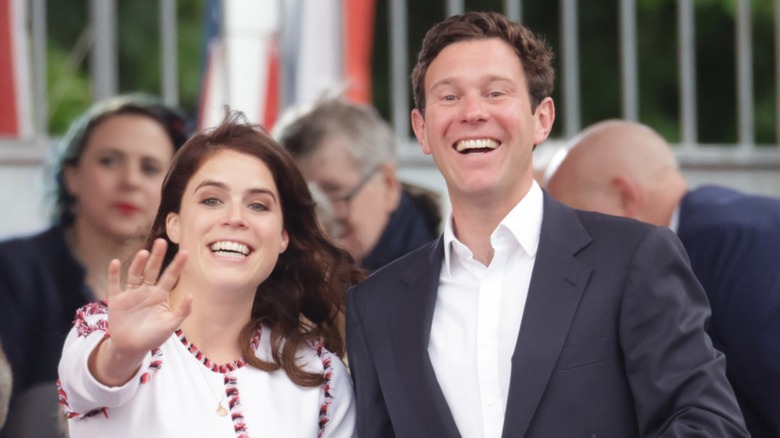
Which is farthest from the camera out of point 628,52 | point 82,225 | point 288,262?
point 628,52

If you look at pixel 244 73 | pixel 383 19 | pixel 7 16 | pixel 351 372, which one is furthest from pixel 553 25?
pixel 351 372

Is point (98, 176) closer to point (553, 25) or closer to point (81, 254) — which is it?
point (81, 254)

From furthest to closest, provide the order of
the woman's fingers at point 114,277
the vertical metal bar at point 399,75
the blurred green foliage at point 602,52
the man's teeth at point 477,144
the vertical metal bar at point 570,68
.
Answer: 1. the blurred green foliage at point 602,52
2. the vertical metal bar at point 570,68
3. the vertical metal bar at point 399,75
4. the man's teeth at point 477,144
5. the woman's fingers at point 114,277

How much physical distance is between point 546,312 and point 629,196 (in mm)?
1286

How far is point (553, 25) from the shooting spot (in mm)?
8977

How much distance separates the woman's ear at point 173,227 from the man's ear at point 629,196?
4.49ft

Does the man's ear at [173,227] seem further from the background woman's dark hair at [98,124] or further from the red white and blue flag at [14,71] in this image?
the red white and blue flag at [14,71]

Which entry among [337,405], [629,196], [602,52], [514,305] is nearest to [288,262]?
[337,405]

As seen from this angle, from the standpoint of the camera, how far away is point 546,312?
7.81 feet

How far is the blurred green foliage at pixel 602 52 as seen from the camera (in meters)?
8.88

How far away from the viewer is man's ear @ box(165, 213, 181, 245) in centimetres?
269

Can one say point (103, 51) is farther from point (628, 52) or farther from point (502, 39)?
point (502, 39)

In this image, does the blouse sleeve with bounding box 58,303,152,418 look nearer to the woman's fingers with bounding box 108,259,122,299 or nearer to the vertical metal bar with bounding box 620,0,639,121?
the woman's fingers with bounding box 108,259,122,299

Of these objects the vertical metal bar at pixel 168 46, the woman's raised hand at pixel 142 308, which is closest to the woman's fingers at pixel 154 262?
the woman's raised hand at pixel 142 308
